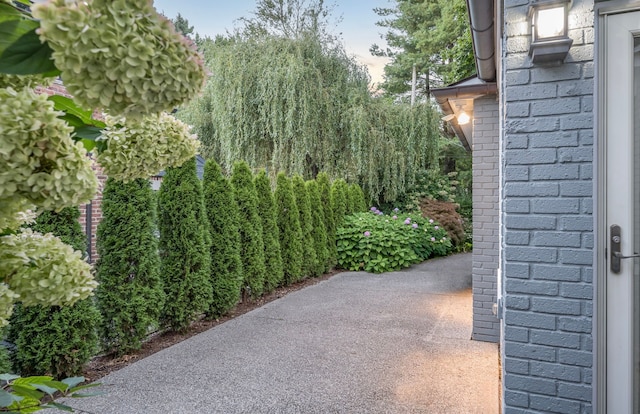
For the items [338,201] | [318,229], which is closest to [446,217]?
[338,201]

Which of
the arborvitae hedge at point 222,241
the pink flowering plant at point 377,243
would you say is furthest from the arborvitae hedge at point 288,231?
the pink flowering plant at point 377,243

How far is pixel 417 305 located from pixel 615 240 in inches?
136

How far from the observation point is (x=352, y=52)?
880cm

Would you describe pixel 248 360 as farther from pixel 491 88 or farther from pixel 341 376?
pixel 491 88

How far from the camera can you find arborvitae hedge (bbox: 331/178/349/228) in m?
7.92

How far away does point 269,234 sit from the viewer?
561 cm

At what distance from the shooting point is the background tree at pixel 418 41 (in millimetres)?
14156

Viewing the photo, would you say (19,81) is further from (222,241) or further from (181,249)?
(222,241)

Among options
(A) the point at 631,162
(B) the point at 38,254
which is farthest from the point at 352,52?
(B) the point at 38,254

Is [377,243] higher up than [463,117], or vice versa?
[463,117]

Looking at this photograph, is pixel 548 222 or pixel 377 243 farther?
pixel 377 243

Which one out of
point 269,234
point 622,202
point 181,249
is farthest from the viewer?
point 269,234

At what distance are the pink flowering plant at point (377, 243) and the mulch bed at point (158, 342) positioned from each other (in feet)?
7.33

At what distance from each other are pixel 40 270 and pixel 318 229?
21.0 ft
